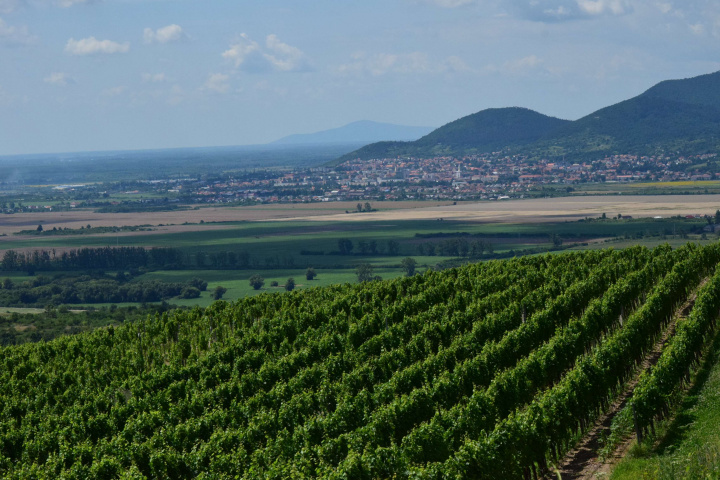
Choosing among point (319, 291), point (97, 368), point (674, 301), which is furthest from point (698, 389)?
point (319, 291)

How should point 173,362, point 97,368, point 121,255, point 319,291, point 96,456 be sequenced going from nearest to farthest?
point 96,456 → point 173,362 → point 97,368 → point 319,291 → point 121,255

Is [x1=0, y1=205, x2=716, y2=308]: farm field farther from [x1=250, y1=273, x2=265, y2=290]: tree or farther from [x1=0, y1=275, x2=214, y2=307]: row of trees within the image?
[x1=0, y1=275, x2=214, y2=307]: row of trees

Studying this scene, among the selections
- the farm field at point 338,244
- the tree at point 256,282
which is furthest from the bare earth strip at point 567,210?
the tree at point 256,282

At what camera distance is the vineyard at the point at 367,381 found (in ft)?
74.8

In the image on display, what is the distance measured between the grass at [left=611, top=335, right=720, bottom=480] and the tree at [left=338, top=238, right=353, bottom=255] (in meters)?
117

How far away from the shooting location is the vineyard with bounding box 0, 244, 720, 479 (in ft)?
74.8

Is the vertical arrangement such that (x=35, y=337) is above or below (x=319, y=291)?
below

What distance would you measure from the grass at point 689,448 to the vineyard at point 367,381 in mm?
782

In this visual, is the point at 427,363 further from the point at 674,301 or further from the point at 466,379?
the point at 674,301

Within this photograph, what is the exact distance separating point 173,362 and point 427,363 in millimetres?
12598

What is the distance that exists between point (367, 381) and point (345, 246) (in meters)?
115

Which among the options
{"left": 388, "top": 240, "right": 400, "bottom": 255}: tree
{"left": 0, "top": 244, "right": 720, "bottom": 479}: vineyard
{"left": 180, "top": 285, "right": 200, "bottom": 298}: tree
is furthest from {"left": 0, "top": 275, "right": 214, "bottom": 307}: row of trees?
{"left": 0, "top": 244, "right": 720, "bottom": 479}: vineyard

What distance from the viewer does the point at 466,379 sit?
95.0 feet

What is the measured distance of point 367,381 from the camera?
31484 millimetres
